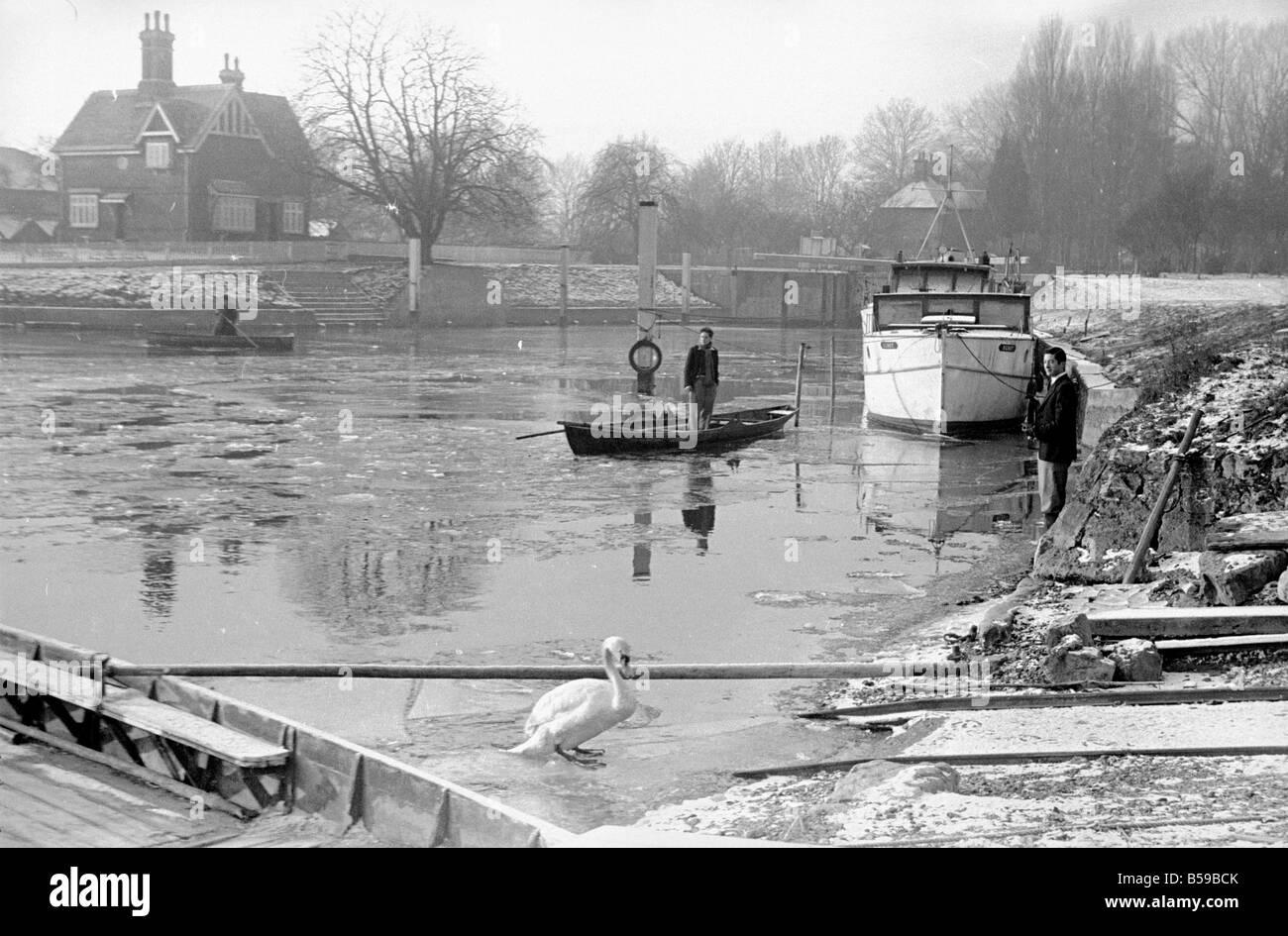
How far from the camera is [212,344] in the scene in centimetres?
4128

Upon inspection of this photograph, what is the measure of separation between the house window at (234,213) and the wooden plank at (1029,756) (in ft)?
192

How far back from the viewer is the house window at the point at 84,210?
61.3 metres

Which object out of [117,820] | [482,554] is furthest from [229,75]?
[117,820]

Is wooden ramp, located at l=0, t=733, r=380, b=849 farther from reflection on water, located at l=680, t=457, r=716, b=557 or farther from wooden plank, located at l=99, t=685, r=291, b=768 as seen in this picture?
reflection on water, located at l=680, t=457, r=716, b=557

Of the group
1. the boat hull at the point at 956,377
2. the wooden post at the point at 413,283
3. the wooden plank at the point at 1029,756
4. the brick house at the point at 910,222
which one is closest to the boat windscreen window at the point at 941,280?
the boat hull at the point at 956,377

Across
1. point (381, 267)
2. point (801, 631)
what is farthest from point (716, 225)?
point (801, 631)

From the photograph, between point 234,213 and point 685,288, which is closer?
point 234,213

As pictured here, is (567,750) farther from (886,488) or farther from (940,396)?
(940,396)

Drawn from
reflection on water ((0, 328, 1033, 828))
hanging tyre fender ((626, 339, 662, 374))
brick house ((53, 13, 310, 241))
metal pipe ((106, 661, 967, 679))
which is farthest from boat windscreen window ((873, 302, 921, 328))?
brick house ((53, 13, 310, 241))

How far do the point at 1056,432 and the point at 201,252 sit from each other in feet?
165

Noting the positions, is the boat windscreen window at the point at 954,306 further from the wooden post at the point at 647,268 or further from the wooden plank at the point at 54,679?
the wooden plank at the point at 54,679

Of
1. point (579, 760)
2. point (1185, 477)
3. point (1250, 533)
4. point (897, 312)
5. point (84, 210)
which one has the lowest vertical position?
point (579, 760)

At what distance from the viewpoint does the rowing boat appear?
20.1 metres

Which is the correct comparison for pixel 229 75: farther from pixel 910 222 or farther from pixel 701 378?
pixel 701 378
